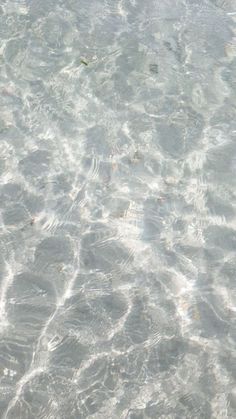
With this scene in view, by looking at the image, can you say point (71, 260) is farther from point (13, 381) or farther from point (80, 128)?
point (80, 128)

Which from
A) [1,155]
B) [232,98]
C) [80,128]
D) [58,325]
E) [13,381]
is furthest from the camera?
[232,98]

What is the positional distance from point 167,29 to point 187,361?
5.65 meters

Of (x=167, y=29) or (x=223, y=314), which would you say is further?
(x=167, y=29)

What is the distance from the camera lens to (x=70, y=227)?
616 cm

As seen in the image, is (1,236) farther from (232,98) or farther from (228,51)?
(228,51)

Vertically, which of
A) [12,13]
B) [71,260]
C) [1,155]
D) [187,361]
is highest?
[12,13]

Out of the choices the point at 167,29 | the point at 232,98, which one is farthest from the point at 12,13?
the point at 232,98

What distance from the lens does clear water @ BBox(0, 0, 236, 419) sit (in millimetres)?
5164

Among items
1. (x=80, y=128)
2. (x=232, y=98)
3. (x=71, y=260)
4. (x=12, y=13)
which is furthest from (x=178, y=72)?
(x=71, y=260)

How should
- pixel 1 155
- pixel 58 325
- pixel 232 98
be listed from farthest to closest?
pixel 232 98, pixel 1 155, pixel 58 325

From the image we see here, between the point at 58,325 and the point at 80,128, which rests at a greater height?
the point at 80,128

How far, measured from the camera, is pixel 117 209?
6363mm

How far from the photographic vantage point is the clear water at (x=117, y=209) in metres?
5.16

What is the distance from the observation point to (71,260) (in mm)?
5891
